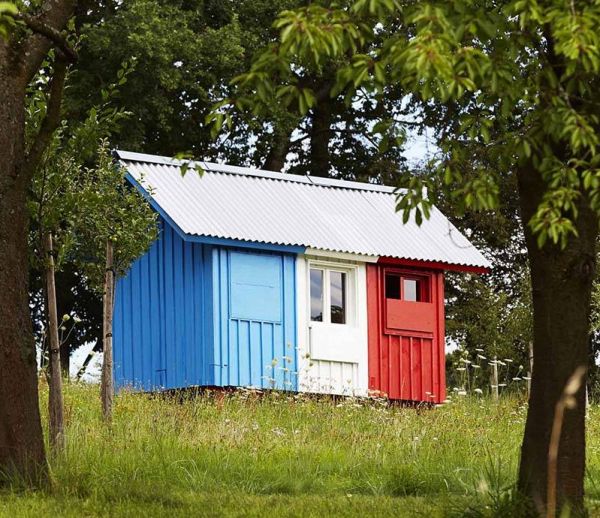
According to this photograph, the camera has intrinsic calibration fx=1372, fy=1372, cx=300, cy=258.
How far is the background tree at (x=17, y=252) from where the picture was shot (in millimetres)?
12070

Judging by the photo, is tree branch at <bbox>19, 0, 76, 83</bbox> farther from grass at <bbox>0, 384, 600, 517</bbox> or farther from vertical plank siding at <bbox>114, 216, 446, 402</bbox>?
vertical plank siding at <bbox>114, 216, 446, 402</bbox>

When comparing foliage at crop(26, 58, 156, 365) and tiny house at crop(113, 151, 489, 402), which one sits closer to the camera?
foliage at crop(26, 58, 156, 365)

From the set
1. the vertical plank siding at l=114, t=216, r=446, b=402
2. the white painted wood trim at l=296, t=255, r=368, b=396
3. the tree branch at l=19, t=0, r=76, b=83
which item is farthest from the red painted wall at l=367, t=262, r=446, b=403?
the tree branch at l=19, t=0, r=76, b=83

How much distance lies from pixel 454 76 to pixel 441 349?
19.1 metres

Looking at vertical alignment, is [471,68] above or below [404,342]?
above

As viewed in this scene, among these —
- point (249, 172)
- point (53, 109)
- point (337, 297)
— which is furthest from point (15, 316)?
point (249, 172)

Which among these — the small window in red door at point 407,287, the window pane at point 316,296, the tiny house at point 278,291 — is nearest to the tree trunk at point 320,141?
the tiny house at point 278,291

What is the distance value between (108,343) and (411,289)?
9840 millimetres

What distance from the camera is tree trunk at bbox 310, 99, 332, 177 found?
3594 centimetres

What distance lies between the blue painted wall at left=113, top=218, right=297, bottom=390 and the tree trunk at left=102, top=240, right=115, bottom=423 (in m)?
4.79

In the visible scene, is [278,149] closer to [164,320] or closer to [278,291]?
[278,291]

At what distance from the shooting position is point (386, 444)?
16359mm

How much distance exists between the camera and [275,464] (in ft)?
47.0

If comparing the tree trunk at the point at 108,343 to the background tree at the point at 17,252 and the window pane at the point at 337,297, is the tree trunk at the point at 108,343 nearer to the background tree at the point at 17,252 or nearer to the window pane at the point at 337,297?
the background tree at the point at 17,252
